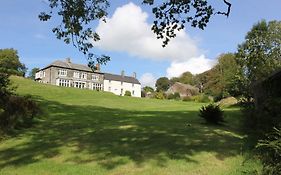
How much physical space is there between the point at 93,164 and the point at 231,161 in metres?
3.64

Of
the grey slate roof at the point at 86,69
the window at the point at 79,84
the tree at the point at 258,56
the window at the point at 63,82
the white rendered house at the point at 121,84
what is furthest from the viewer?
the white rendered house at the point at 121,84

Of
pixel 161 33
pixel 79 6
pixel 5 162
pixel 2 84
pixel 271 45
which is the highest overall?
pixel 271 45

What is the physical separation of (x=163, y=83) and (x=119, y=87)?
1403 inches

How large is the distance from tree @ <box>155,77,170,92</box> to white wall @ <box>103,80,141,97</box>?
1112 inches

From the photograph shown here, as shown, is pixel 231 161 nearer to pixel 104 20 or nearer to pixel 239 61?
pixel 104 20

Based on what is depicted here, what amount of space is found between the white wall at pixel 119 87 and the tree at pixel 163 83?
2824cm

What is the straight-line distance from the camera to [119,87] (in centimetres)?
13375

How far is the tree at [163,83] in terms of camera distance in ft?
543

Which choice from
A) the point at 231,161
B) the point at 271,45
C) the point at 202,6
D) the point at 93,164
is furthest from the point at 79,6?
Answer: the point at 271,45

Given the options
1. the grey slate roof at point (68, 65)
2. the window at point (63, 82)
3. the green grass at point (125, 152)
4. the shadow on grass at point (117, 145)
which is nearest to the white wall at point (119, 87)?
the grey slate roof at point (68, 65)

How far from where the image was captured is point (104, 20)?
17.8 meters

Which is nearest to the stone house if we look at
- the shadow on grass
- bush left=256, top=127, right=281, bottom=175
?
the shadow on grass

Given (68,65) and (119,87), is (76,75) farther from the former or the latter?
(119,87)

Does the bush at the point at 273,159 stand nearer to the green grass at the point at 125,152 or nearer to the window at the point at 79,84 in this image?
the green grass at the point at 125,152
